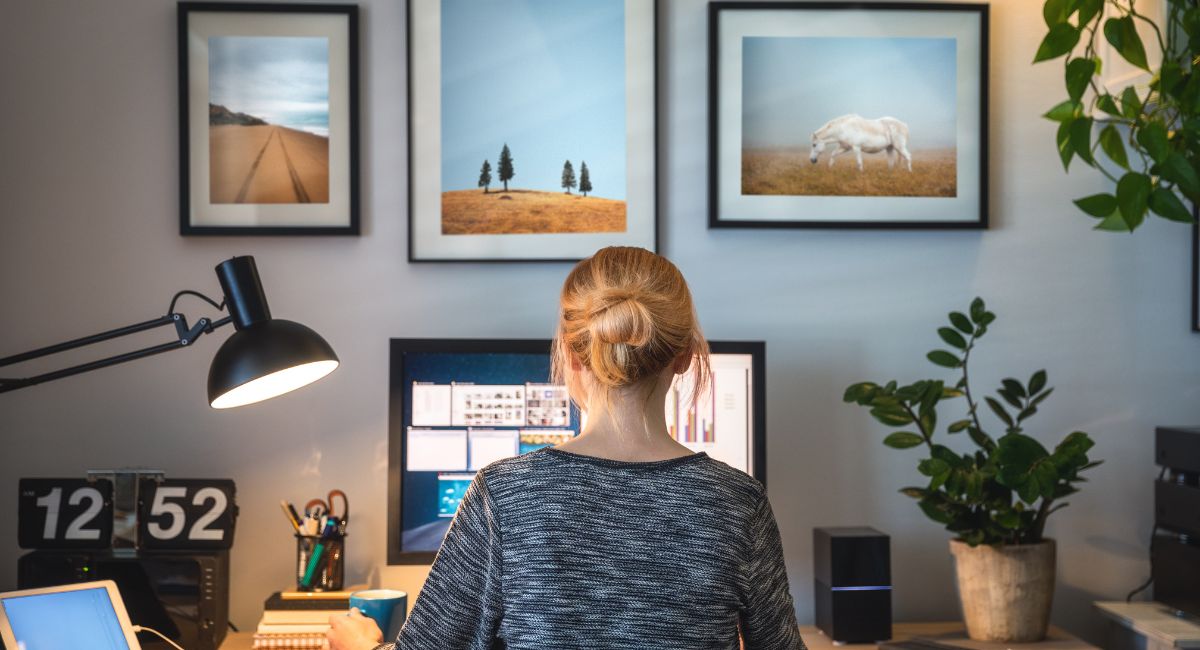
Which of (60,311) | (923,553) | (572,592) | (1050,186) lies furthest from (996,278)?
(60,311)

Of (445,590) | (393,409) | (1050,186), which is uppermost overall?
(1050,186)

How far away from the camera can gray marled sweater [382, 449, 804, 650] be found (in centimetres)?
103

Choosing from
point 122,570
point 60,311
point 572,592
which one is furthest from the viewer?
point 60,311

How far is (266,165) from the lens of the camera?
2016mm

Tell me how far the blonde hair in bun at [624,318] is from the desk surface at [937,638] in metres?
0.92

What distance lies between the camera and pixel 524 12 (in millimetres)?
2039

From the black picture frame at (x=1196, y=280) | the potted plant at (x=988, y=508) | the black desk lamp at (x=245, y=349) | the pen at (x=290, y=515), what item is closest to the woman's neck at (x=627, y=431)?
the black desk lamp at (x=245, y=349)

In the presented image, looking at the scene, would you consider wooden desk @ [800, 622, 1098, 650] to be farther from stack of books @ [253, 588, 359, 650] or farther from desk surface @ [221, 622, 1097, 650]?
stack of books @ [253, 588, 359, 650]

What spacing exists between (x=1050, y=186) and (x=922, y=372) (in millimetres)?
479

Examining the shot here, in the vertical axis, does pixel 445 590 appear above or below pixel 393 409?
below

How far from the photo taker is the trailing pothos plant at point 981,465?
172cm

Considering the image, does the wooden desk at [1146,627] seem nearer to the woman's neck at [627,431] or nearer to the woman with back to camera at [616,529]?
the woman with back to camera at [616,529]

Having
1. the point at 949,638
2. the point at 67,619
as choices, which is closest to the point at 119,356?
the point at 67,619

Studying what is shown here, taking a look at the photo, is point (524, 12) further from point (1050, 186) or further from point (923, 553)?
point (923, 553)
